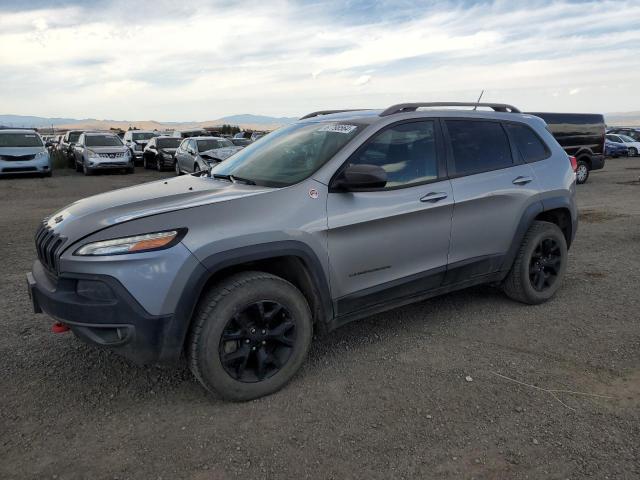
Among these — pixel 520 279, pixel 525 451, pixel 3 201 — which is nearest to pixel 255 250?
pixel 525 451

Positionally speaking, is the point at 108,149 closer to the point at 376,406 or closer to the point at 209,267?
the point at 209,267

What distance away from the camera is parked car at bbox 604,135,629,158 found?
2891cm

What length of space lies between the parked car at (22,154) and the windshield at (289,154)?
50.5ft

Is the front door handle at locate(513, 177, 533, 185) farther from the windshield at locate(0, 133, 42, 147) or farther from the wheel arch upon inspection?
the windshield at locate(0, 133, 42, 147)

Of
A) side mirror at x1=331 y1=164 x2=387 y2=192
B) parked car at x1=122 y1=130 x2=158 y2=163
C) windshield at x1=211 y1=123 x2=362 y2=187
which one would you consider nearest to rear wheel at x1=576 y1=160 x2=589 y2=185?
windshield at x1=211 y1=123 x2=362 y2=187

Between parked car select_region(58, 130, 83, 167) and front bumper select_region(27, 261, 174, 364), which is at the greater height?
front bumper select_region(27, 261, 174, 364)

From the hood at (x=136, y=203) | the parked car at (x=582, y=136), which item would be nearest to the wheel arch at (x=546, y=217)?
the hood at (x=136, y=203)

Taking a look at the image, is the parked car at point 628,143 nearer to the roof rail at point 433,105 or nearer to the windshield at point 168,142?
the windshield at point 168,142

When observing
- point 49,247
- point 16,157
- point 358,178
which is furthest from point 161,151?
point 358,178

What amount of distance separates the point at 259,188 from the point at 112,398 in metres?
1.58

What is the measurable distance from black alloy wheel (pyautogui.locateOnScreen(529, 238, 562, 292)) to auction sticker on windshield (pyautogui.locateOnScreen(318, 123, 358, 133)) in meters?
2.08

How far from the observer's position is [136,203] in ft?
10.2

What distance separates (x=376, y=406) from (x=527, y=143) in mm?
2797

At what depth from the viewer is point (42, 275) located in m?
3.13
